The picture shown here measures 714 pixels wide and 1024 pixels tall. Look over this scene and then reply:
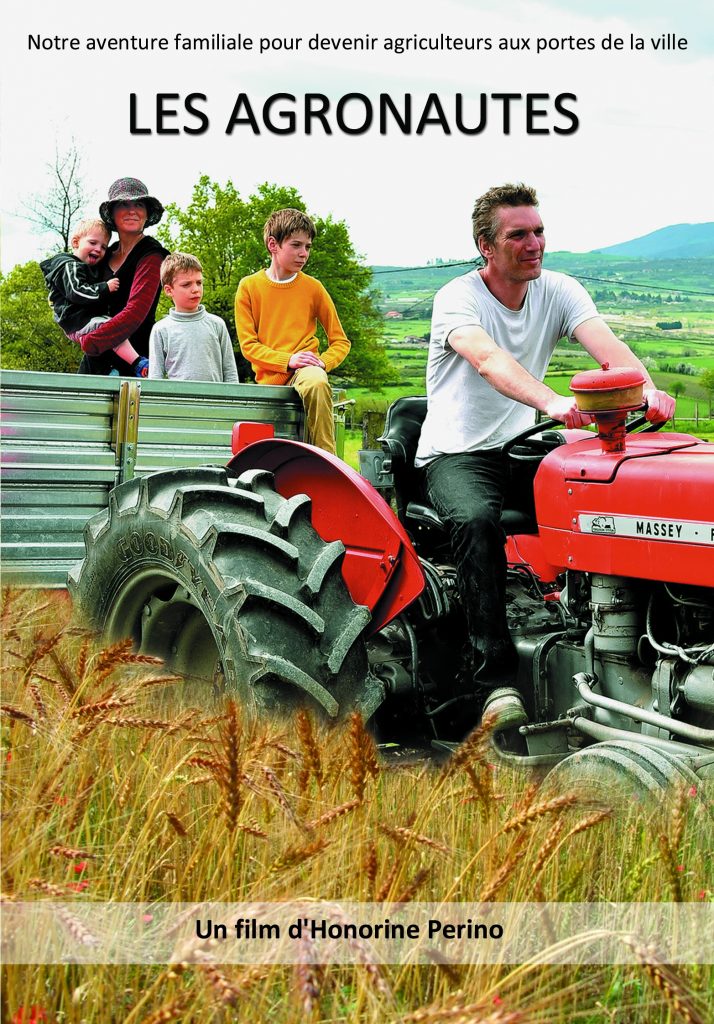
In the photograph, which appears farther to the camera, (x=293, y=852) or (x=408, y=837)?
(x=408, y=837)

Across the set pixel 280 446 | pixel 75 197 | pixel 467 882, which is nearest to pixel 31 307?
pixel 75 197

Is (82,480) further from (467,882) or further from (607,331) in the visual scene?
(467,882)

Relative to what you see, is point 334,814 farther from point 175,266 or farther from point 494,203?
point 175,266

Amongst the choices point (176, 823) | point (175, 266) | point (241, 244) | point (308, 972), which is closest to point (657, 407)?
point (176, 823)

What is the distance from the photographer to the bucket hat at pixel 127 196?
20.4ft

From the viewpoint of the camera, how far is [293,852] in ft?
5.47

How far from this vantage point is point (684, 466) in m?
2.82

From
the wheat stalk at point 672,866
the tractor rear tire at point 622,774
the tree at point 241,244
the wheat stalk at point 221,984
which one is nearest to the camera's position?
the wheat stalk at point 221,984

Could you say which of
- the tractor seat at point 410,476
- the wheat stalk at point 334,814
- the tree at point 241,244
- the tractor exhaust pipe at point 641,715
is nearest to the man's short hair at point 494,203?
the tractor seat at point 410,476

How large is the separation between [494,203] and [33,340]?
26929mm

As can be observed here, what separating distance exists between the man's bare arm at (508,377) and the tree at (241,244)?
80.5ft

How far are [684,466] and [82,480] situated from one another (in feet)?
12.0

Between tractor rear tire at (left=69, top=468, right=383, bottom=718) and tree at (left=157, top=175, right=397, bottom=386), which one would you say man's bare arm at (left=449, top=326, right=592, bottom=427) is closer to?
tractor rear tire at (left=69, top=468, right=383, bottom=718)

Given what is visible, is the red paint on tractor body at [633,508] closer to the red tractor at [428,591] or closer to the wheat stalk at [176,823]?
the red tractor at [428,591]
